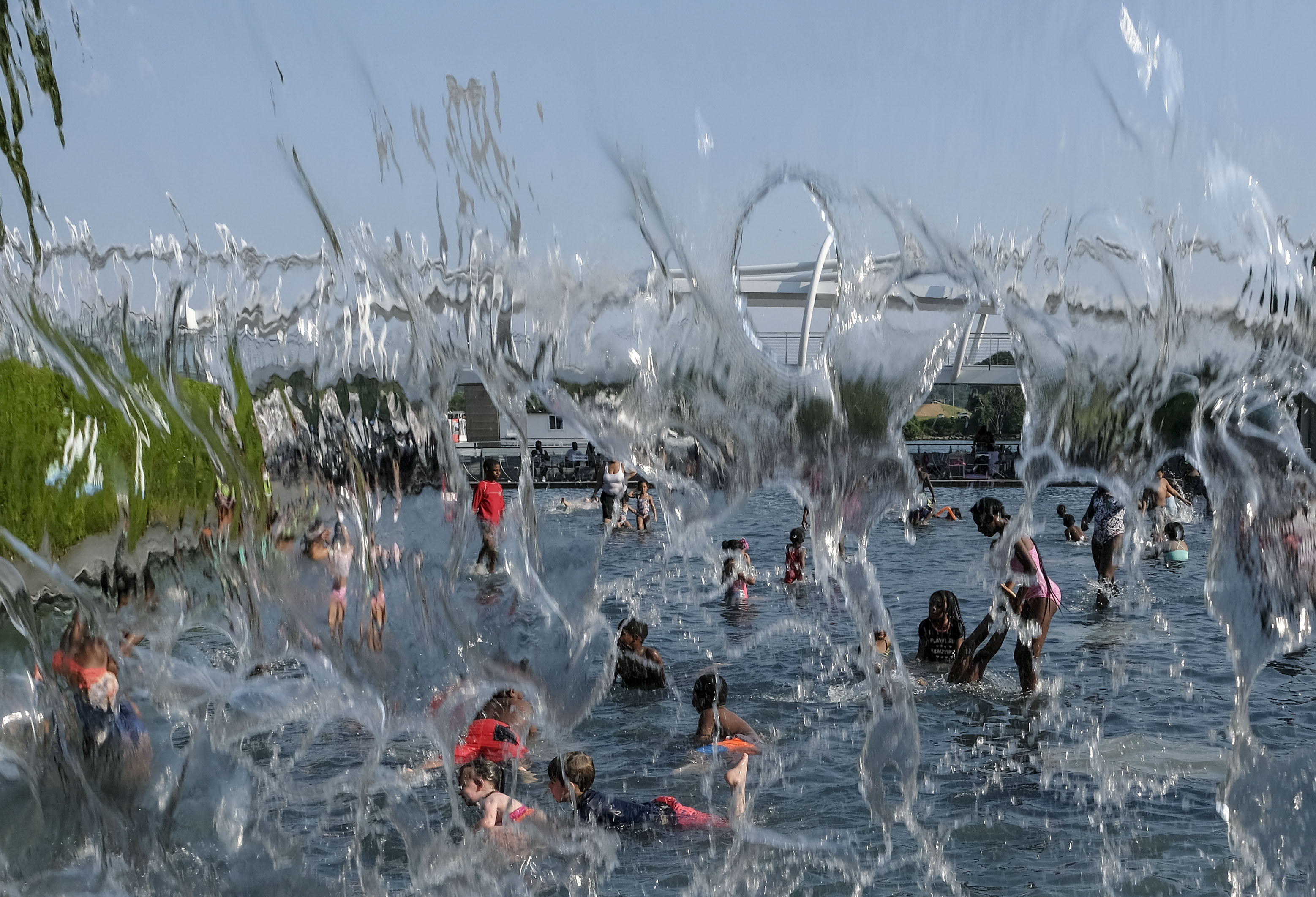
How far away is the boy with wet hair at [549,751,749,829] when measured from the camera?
7031 millimetres

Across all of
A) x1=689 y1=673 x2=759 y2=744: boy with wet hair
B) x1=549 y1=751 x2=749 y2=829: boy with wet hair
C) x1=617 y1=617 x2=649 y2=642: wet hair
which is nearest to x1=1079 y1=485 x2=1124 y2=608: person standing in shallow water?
x1=617 y1=617 x2=649 y2=642: wet hair

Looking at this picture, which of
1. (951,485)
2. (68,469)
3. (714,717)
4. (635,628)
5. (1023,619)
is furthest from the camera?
(951,485)

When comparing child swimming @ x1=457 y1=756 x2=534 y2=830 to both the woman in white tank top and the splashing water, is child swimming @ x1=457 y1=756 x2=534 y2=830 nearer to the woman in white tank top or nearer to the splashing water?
the splashing water

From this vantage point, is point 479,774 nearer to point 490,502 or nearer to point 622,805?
point 622,805

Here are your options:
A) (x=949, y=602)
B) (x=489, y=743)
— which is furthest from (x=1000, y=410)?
(x=489, y=743)

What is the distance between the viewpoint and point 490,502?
665 inches

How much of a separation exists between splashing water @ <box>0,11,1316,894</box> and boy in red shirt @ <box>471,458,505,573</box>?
5.71m

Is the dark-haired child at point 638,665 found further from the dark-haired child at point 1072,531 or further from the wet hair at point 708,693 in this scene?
the dark-haired child at point 1072,531

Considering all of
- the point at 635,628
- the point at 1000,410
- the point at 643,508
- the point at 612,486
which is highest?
the point at 635,628

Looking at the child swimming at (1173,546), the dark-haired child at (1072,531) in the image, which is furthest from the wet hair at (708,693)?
the dark-haired child at (1072,531)

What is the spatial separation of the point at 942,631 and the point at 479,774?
5.01 meters

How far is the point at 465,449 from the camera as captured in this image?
37281mm

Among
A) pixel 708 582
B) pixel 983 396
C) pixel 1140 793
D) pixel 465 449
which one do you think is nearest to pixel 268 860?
pixel 1140 793

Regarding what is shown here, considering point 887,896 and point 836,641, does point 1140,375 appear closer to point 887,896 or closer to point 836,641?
point 887,896
